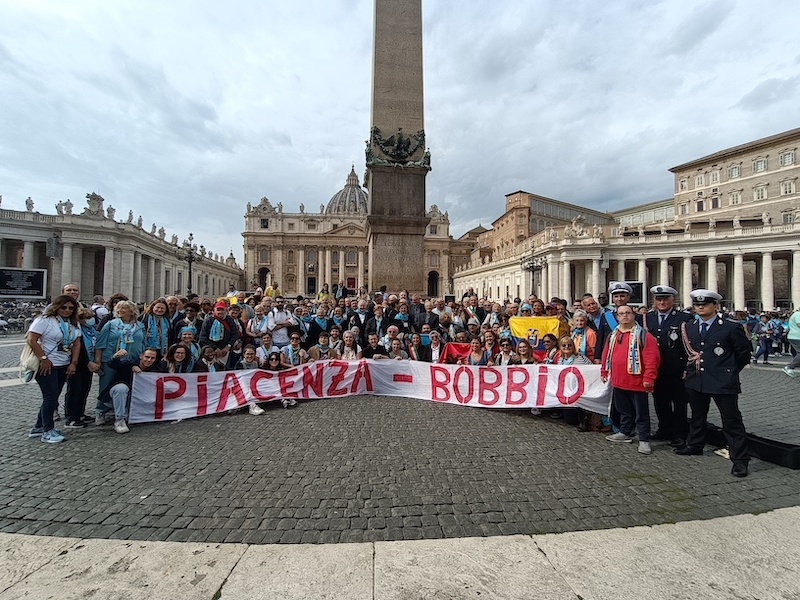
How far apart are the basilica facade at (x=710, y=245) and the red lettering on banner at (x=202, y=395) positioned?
119 feet

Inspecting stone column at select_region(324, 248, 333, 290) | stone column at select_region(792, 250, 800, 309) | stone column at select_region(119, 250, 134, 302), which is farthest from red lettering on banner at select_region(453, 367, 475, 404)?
stone column at select_region(324, 248, 333, 290)

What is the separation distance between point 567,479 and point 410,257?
7.73m

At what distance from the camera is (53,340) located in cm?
474

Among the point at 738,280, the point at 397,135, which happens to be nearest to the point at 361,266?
the point at 738,280

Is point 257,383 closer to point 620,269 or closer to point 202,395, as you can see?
point 202,395

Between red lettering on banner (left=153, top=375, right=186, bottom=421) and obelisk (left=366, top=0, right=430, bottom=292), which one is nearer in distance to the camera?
red lettering on banner (left=153, top=375, right=186, bottom=421)

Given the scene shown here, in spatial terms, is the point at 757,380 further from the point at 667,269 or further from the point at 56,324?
the point at 667,269

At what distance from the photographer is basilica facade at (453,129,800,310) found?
135 ft

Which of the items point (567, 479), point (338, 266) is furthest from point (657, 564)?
point (338, 266)

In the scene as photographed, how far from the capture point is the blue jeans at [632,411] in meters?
4.44

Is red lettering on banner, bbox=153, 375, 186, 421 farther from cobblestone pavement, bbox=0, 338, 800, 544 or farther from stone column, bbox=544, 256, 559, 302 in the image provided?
stone column, bbox=544, 256, 559, 302

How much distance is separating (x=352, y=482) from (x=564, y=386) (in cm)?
350

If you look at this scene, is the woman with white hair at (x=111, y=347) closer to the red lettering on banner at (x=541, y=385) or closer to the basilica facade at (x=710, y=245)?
the red lettering on banner at (x=541, y=385)

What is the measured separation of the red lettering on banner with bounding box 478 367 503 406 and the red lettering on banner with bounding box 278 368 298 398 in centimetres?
305
